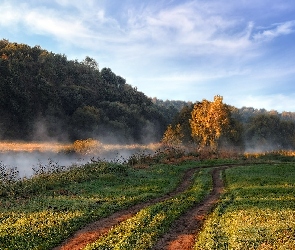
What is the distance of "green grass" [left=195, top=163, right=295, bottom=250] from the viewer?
61.0 ft

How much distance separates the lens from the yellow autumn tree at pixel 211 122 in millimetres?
88062

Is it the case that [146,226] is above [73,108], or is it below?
below

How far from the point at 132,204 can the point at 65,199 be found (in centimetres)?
592

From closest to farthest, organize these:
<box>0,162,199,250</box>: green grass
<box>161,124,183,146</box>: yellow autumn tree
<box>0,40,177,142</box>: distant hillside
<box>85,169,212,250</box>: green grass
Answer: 1. <box>85,169,212,250</box>: green grass
2. <box>0,162,199,250</box>: green grass
3. <box>161,124,183,146</box>: yellow autumn tree
4. <box>0,40,177,142</box>: distant hillside

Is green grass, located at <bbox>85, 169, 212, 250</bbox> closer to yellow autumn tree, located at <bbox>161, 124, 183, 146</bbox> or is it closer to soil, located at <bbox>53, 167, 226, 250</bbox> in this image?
soil, located at <bbox>53, 167, 226, 250</bbox>

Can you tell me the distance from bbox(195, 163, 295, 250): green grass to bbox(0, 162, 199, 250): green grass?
25.8 ft

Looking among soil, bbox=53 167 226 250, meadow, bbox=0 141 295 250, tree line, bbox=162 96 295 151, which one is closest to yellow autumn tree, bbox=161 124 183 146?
tree line, bbox=162 96 295 151

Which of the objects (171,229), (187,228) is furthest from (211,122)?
(171,229)

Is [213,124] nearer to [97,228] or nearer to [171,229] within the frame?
[171,229]

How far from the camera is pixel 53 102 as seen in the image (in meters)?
104

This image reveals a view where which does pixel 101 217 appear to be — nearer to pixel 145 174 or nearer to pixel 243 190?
pixel 243 190

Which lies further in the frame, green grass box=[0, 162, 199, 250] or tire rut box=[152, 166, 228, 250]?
green grass box=[0, 162, 199, 250]

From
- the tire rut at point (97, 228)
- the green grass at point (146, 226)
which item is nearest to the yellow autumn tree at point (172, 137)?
the green grass at point (146, 226)

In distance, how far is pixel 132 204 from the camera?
28.7m
